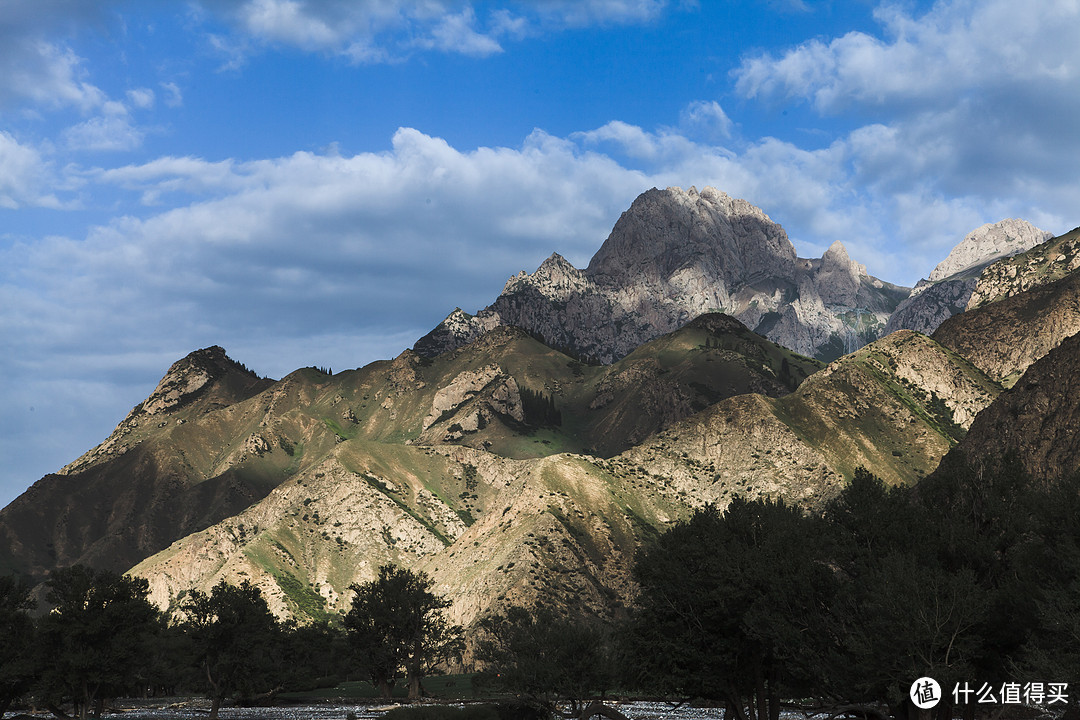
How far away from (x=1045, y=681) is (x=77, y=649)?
84.0 metres

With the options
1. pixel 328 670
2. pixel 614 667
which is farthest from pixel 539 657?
pixel 328 670

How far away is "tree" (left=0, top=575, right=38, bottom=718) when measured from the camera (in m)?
A: 89.5

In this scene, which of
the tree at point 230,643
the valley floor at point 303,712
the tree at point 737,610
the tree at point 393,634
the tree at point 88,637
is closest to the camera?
the tree at point 737,610

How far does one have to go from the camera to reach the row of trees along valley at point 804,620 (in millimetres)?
48750

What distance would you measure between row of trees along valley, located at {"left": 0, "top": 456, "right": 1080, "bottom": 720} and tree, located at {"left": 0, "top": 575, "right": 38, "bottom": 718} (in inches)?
7.1

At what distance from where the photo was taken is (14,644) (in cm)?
9325

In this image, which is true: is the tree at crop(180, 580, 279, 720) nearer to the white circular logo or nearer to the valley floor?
the valley floor

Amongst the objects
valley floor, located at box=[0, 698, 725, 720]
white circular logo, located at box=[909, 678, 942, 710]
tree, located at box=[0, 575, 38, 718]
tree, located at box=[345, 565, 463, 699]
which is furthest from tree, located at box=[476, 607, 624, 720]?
tree, located at box=[345, 565, 463, 699]

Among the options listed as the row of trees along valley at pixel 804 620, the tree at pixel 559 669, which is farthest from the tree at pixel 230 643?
the tree at pixel 559 669

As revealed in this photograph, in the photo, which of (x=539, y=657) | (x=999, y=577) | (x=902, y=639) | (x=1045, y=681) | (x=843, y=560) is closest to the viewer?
(x=1045, y=681)

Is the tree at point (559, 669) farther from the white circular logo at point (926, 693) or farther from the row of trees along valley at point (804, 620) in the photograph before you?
the white circular logo at point (926, 693)

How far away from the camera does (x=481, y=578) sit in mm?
193125

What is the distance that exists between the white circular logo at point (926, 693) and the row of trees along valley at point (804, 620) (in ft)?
1.81

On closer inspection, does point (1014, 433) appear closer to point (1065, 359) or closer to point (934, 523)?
point (1065, 359)
